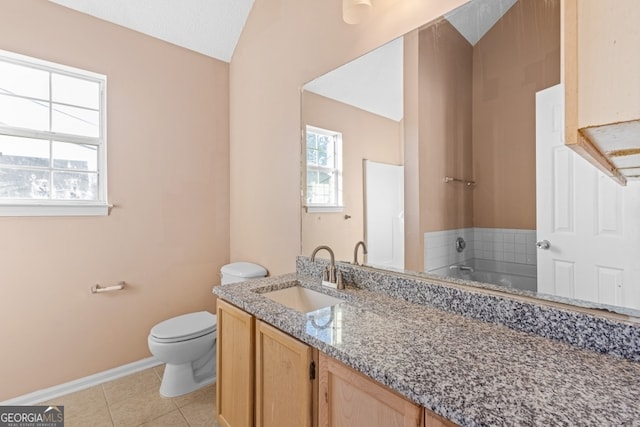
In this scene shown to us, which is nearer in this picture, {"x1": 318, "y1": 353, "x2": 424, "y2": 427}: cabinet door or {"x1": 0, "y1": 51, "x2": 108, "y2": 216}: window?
{"x1": 318, "y1": 353, "x2": 424, "y2": 427}: cabinet door

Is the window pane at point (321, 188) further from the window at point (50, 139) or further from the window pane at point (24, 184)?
the window pane at point (24, 184)

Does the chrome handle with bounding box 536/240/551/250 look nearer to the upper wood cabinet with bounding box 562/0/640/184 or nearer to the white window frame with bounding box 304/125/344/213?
the upper wood cabinet with bounding box 562/0/640/184

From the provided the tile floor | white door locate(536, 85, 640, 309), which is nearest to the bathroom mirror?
white door locate(536, 85, 640, 309)

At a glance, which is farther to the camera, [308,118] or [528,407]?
[308,118]

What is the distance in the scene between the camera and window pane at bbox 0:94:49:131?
6.17 feet

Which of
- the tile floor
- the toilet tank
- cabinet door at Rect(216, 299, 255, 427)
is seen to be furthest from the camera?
the toilet tank

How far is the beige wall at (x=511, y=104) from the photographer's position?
39.4 inches

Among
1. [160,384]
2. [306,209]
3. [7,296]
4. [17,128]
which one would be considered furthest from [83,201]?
[306,209]

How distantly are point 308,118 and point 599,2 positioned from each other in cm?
162

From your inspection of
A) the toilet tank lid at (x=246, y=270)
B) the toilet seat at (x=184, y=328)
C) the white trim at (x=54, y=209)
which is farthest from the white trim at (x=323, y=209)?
the white trim at (x=54, y=209)

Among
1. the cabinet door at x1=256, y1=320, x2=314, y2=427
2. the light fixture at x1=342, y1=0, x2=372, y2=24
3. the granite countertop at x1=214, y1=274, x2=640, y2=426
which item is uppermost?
the light fixture at x1=342, y1=0, x2=372, y2=24

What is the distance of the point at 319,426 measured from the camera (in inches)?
39.2

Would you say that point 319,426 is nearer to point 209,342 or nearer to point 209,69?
point 209,342

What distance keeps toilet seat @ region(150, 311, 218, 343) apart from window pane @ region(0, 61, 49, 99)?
175 cm
